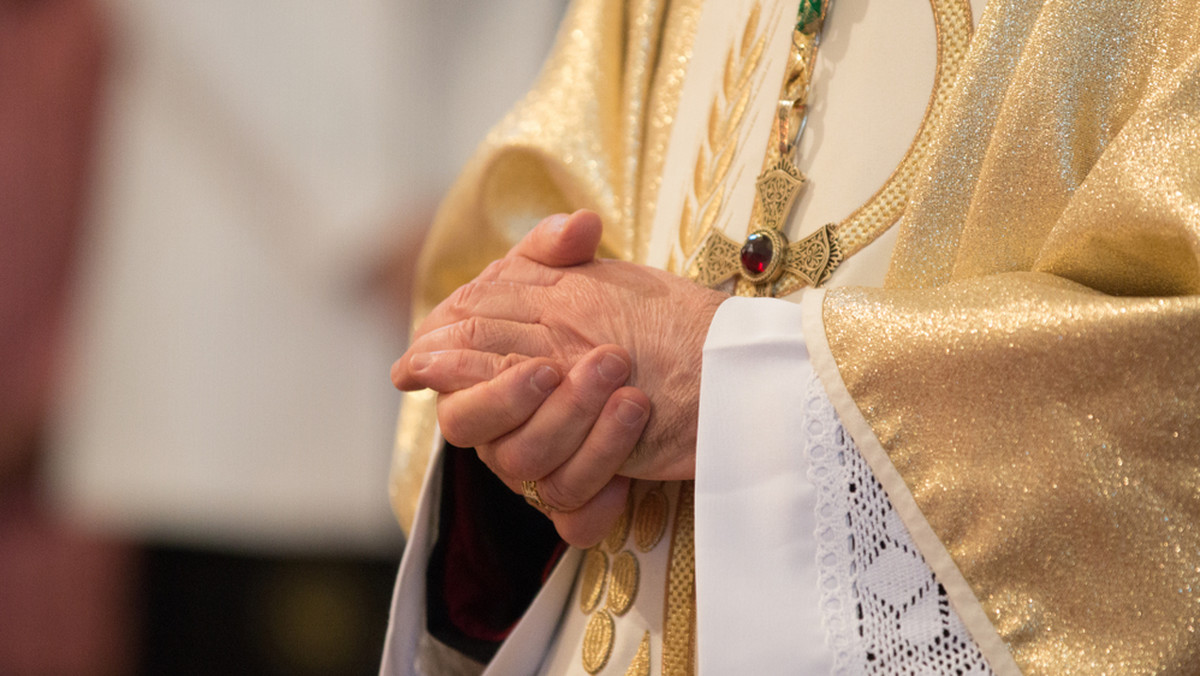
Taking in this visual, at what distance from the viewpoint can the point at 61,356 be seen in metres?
2.40

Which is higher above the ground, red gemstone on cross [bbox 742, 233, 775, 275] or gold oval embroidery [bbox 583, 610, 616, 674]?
red gemstone on cross [bbox 742, 233, 775, 275]

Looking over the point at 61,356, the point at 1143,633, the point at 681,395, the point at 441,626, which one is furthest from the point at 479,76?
the point at 1143,633

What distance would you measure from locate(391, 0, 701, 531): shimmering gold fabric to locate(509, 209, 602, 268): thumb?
315 mm

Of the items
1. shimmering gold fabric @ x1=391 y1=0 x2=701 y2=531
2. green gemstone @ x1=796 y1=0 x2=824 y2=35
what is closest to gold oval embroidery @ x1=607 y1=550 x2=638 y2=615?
shimmering gold fabric @ x1=391 y1=0 x2=701 y2=531

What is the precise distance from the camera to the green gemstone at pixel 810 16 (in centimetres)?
93

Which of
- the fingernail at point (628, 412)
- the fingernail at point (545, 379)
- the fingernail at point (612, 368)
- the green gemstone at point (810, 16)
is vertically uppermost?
the green gemstone at point (810, 16)

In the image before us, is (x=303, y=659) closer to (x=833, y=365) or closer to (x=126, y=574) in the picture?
(x=126, y=574)

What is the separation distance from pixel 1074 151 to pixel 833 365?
0.27 metres

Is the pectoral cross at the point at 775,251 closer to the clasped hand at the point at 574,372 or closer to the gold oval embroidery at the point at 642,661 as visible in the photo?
the clasped hand at the point at 574,372

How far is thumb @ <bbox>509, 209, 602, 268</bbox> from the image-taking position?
84cm

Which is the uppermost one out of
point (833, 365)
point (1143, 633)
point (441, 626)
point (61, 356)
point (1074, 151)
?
point (1074, 151)

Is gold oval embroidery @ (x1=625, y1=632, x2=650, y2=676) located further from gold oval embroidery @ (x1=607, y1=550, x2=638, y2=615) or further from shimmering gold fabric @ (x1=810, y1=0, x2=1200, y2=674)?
shimmering gold fabric @ (x1=810, y1=0, x2=1200, y2=674)

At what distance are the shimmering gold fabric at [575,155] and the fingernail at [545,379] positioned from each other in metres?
0.45

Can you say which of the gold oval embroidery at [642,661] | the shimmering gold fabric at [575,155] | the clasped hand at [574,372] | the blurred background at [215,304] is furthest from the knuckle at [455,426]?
the blurred background at [215,304]
